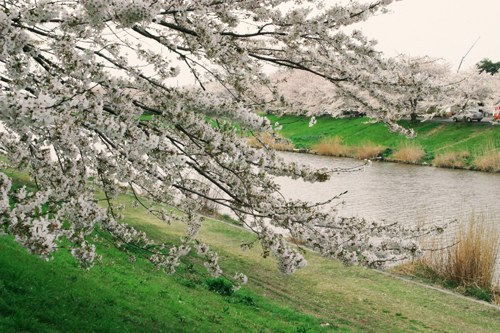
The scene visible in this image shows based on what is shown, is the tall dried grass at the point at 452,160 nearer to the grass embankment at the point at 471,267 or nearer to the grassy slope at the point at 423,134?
the grassy slope at the point at 423,134

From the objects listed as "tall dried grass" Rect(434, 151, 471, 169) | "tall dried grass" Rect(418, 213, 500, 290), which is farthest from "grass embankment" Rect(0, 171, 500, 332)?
"tall dried grass" Rect(434, 151, 471, 169)

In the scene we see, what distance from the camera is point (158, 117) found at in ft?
13.4

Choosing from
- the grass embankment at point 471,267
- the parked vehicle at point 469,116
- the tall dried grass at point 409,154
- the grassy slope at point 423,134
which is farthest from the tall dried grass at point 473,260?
the parked vehicle at point 469,116

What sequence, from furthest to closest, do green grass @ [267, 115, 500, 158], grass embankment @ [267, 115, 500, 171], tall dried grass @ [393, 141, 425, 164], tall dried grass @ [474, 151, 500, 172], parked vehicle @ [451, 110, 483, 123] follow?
1. parked vehicle @ [451, 110, 483, 123]
2. green grass @ [267, 115, 500, 158]
3. tall dried grass @ [393, 141, 425, 164]
4. grass embankment @ [267, 115, 500, 171]
5. tall dried grass @ [474, 151, 500, 172]

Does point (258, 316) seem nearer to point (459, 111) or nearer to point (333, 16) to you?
point (333, 16)

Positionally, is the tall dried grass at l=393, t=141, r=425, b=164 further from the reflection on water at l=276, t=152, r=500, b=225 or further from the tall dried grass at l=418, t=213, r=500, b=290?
the tall dried grass at l=418, t=213, r=500, b=290

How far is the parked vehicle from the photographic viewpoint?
117 feet

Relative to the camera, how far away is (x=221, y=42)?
4.35 metres

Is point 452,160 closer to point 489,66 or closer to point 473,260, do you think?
point 473,260

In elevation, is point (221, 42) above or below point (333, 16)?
below

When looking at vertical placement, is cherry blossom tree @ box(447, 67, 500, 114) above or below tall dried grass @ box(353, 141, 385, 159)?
above

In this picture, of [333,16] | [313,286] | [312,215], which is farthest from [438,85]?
[313,286]

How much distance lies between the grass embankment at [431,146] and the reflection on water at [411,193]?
1.31 meters

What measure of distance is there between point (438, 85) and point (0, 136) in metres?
4.95
